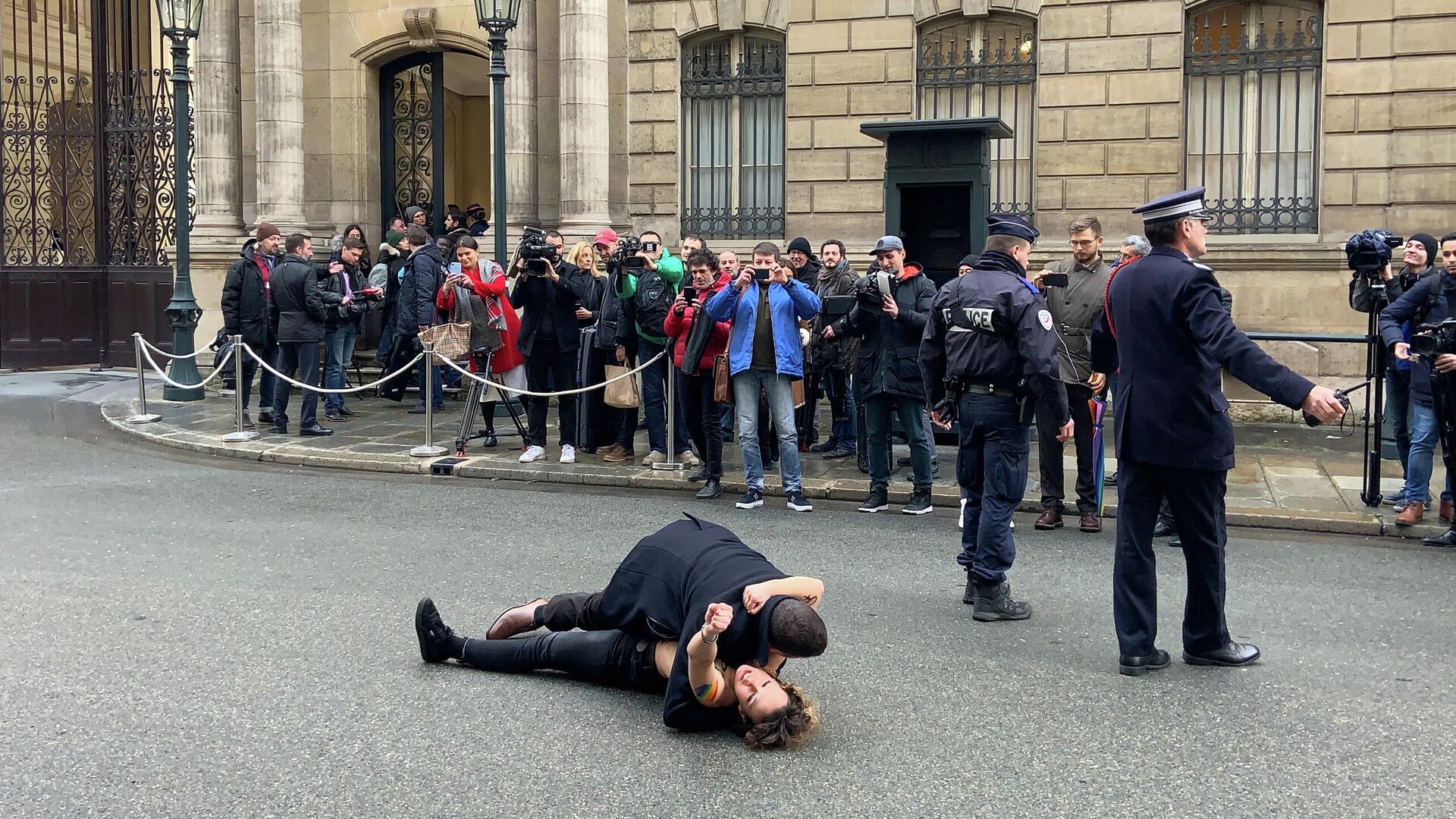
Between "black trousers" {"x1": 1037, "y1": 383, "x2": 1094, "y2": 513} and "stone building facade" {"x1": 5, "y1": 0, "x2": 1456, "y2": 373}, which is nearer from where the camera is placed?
"black trousers" {"x1": 1037, "y1": 383, "x2": 1094, "y2": 513}

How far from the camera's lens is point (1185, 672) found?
6.19 meters

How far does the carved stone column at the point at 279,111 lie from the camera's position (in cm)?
1834

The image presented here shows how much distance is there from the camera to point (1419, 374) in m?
9.58

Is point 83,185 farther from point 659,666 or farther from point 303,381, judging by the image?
point 659,666

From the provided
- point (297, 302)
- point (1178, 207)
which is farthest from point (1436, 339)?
point (297, 302)

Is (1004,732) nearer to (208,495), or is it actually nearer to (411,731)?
(411,731)

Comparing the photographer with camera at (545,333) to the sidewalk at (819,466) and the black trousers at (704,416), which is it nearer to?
the sidewalk at (819,466)

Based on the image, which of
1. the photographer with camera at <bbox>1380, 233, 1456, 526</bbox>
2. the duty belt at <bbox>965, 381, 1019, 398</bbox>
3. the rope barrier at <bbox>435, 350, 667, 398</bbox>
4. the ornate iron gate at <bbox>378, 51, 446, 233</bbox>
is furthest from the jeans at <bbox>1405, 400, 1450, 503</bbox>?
the ornate iron gate at <bbox>378, 51, 446, 233</bbox>

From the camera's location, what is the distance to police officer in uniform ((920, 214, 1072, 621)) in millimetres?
7188

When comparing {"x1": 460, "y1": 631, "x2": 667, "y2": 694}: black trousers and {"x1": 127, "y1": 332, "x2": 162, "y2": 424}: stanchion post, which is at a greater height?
{"x1": 127, "y1": 332, "x2": 162, "y2": 424}: stanchion post

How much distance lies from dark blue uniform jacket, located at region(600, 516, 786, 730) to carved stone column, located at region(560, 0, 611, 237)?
12143 millimetres

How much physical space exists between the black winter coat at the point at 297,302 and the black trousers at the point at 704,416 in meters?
4.63

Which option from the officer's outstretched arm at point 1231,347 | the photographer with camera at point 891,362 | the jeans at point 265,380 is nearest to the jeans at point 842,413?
the photographer with camera at point 891,362

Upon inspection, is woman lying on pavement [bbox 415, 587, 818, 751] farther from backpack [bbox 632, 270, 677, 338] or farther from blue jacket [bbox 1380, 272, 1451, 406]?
blue jacket [bbox 1380, 272, 1451, 406]
